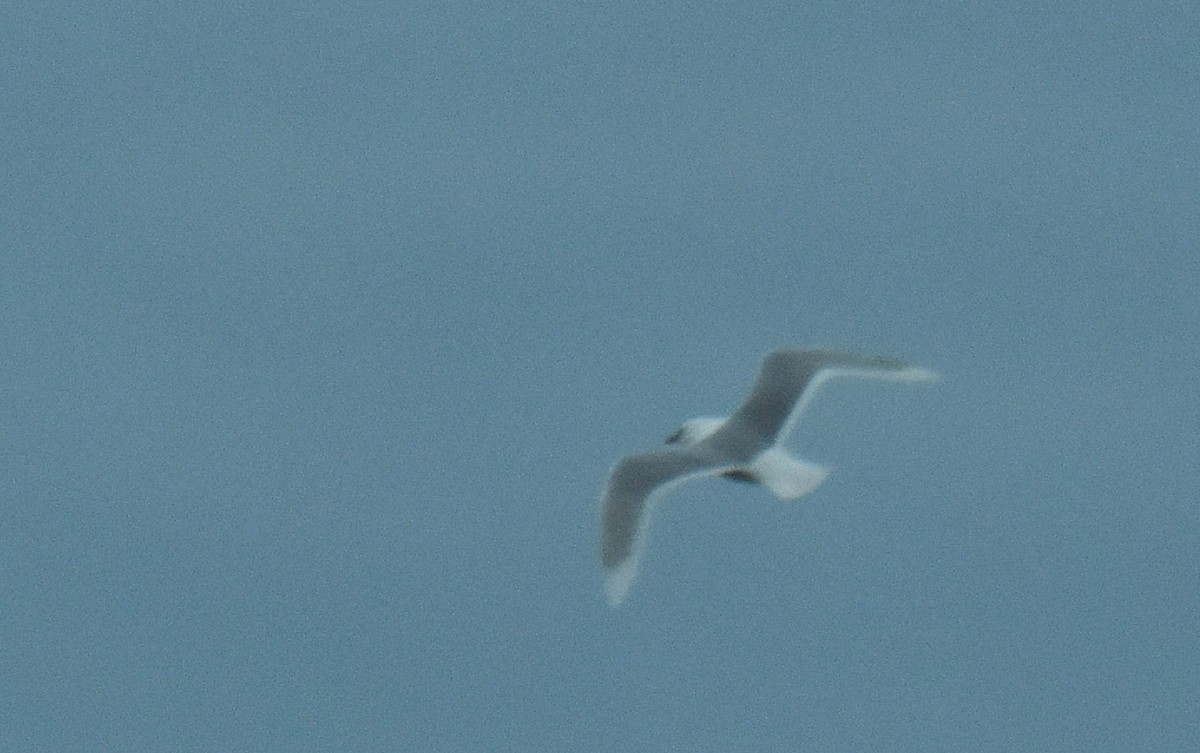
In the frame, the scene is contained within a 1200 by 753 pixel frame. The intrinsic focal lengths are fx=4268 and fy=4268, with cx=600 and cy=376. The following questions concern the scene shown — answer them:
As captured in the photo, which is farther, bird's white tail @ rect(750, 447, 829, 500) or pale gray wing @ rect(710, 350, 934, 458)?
pale gray wing @ rect(710, 350, 934, 458)

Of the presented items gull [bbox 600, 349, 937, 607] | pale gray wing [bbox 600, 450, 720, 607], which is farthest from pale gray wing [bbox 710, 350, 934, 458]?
pale gray wing [bbox 600, 450, 720, 607]

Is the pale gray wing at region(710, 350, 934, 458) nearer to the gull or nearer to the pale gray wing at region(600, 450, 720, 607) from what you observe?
the gull


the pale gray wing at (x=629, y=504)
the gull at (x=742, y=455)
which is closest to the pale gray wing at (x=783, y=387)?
the gull at (x=742, y=455)

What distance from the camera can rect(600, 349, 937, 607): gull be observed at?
14.1m

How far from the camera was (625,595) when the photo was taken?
46.2 ft

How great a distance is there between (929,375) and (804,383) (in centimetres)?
43

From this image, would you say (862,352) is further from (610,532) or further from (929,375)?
(610,532)

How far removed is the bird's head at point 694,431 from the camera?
14.6 m

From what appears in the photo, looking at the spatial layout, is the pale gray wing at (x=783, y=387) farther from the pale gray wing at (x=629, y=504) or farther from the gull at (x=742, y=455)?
the pale gray wing at (x=629, y=504)

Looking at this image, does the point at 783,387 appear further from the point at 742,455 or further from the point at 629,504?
the point at 629,504

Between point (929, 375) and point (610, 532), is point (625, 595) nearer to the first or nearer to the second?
point (610, 532)

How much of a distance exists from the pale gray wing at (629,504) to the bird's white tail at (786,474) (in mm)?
154

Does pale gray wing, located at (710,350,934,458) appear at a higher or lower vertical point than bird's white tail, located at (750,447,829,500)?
higher

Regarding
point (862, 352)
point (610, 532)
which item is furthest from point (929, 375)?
point (610, 532)
